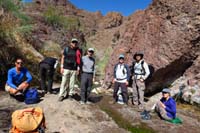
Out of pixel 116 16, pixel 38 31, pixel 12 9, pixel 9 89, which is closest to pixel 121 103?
pixel 9 89

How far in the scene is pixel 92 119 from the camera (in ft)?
28.1

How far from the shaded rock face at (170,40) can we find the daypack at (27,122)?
7.63m

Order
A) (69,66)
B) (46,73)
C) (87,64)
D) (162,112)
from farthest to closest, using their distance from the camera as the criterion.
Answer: (46,73) < (87,64) < (69,66) < (162,112)

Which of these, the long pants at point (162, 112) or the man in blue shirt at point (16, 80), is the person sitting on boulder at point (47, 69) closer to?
the man in blue shirt at point (16, 80)

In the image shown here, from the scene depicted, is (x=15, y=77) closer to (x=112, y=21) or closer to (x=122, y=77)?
(x=122, y=77)

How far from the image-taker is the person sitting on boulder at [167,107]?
8930 mm

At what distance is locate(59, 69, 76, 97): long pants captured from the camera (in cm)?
966

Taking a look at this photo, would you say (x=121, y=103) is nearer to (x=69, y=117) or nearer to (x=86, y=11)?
(x=69, y=117)

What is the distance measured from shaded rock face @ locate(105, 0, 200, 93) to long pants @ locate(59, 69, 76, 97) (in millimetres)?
4304

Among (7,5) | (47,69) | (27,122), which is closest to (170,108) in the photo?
(47,69)

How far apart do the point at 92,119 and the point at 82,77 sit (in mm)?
Answer: 1762

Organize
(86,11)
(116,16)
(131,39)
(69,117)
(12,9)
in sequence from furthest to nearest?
(86,11)
(116,16)
(12,9)
(131,39)
(69,117)

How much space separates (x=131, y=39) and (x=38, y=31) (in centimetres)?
836

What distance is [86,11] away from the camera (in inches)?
2292
